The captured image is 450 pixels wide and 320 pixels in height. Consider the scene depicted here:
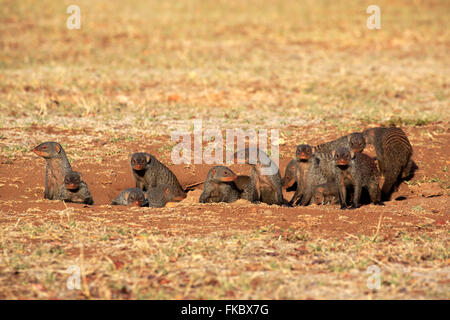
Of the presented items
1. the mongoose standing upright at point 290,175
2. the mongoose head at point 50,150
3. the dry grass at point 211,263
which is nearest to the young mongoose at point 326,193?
the mongoose standing upright at point 290,175

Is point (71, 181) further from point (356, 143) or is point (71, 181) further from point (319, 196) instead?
point (356, 143)

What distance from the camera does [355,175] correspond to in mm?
6438

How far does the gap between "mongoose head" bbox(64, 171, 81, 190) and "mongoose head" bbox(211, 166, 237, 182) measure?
1.42 meters

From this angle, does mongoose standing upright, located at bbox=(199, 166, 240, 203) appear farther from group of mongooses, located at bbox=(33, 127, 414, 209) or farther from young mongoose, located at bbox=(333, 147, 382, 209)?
young mongoose, located at bbox=(333, 147, 382, 209)

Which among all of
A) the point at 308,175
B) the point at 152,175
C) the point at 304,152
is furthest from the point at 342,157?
the point at 152,175

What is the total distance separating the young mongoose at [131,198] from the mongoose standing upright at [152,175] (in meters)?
0.42

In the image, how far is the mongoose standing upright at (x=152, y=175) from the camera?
676cm

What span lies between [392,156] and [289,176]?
121 centimetres

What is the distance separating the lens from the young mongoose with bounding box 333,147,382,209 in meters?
6.21

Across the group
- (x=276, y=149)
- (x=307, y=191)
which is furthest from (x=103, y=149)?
(x=307, y=191)

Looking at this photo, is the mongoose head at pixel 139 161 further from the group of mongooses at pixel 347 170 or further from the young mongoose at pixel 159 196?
the group of mongooses at pixel 347 170

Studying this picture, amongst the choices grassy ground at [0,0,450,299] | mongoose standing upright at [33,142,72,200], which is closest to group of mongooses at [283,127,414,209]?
grassy ground at [0,0,450,299]
